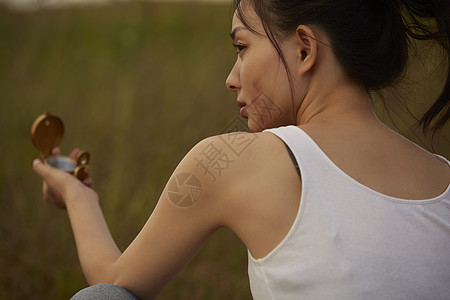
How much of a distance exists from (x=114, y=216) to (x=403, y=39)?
A: 182 centimetres

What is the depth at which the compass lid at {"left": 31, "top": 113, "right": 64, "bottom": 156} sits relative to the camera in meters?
1.79

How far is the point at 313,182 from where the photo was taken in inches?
38.8

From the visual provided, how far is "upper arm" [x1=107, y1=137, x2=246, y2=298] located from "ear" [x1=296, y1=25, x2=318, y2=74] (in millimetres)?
270

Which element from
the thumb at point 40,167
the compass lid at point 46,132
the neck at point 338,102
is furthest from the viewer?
the compass lid at point 46,132

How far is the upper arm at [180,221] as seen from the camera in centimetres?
104

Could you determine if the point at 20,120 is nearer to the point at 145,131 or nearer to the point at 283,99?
the point at 145,131

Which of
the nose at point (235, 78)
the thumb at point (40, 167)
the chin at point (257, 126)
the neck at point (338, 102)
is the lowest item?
the thumb at point (40, 167)

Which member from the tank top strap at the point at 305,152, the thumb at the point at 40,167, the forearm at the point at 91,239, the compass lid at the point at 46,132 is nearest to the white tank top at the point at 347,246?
the tank top strap at the point at 305,152

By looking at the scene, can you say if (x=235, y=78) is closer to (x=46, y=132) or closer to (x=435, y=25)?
(x=435, y=25)

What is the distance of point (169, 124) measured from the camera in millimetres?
3709

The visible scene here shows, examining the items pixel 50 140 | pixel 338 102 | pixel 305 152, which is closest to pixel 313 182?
pixel 305 152

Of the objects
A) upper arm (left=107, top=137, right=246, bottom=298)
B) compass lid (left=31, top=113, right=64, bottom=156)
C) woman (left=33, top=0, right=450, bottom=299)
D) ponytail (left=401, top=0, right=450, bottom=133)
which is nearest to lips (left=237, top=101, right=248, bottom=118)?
woman (left=33, top=0, right=450, bottom=299)

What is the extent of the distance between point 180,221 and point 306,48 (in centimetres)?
44

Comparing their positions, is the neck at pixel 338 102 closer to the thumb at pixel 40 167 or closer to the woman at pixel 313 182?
the woman at pixel 313 182
